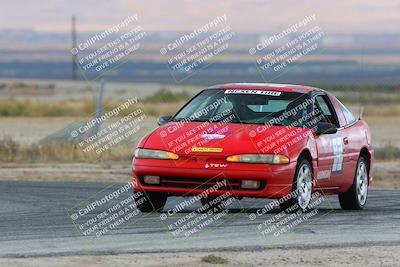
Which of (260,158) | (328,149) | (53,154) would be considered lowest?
(53,154)

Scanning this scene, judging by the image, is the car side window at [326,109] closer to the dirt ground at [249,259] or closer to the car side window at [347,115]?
the car side window at [347,115]

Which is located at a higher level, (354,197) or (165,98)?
(354,197)

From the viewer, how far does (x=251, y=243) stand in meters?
11.6

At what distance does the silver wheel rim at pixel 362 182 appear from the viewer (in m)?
15.7

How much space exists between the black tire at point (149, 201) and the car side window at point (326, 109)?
2.32m

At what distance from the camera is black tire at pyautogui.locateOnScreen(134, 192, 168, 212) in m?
14.2

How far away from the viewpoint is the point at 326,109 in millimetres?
15625

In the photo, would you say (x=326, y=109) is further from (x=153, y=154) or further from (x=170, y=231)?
(x=170, y=231)

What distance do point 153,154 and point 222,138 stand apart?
2.52ft

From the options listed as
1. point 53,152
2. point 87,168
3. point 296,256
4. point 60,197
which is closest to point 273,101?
point 60,197

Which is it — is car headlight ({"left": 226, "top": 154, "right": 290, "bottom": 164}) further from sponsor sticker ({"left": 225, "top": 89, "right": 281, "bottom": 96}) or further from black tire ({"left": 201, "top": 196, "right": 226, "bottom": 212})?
sponsor sticker ({"left": 225, "top": 89, "right": 281, "bottom": 96})

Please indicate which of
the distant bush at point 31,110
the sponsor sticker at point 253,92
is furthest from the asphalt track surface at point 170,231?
the distant bush at point 31,110

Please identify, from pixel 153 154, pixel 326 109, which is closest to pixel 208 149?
pixel 153 154

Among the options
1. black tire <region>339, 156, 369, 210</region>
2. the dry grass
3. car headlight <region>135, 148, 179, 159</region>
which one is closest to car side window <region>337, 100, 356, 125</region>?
black tire <region>339, 156, 369, 210</region>
